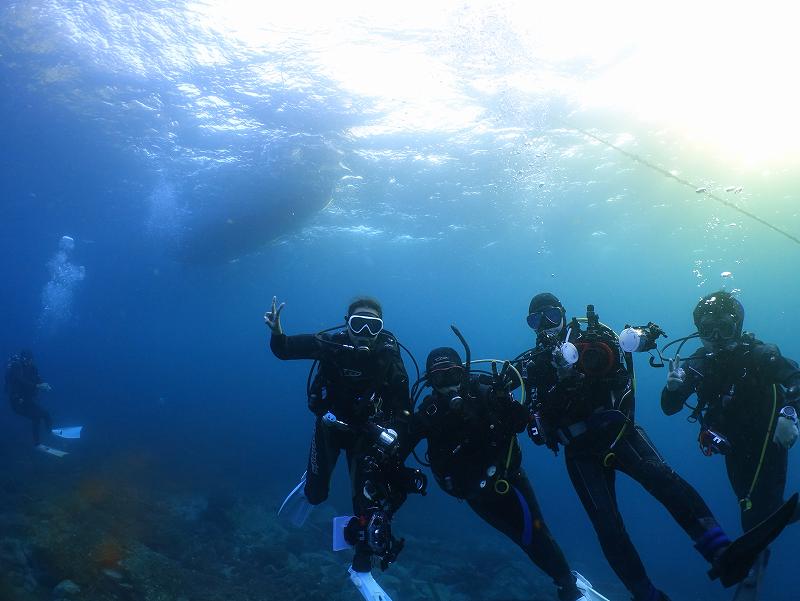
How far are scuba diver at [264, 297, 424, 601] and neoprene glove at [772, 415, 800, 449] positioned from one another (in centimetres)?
381

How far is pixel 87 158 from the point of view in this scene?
1894cm

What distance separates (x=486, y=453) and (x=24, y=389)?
17674 millimetres

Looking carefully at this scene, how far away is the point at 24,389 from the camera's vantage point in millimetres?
15039

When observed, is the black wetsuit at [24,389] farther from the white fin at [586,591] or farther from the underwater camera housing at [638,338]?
the underwater camera housing at [638,338]

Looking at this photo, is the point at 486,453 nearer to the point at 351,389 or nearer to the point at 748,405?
the point at 351,389

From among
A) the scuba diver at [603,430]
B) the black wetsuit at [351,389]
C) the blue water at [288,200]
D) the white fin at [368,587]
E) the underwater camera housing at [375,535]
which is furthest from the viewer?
the blue water at [288,200]

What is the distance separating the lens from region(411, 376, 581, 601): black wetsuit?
4590 millimetres

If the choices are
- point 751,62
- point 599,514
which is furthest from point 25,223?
point 751,62

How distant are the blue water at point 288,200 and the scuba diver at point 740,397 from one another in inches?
366

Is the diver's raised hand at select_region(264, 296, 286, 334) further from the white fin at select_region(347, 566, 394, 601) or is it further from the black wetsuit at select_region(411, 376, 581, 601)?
the white fin at select_region(347, 566, 394, 601)

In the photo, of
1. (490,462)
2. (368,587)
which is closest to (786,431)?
(490,462)

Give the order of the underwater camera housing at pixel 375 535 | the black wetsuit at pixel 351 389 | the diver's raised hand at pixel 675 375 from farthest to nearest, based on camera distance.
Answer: the black wetsuit at pixel 351 389 < the diver's raised hand at pixel 675 375 < the underwater camera housing at pixel 375 535

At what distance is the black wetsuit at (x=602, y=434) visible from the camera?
165 inches

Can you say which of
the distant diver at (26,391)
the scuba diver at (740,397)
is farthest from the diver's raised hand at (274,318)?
the distant diver at (26,391)
